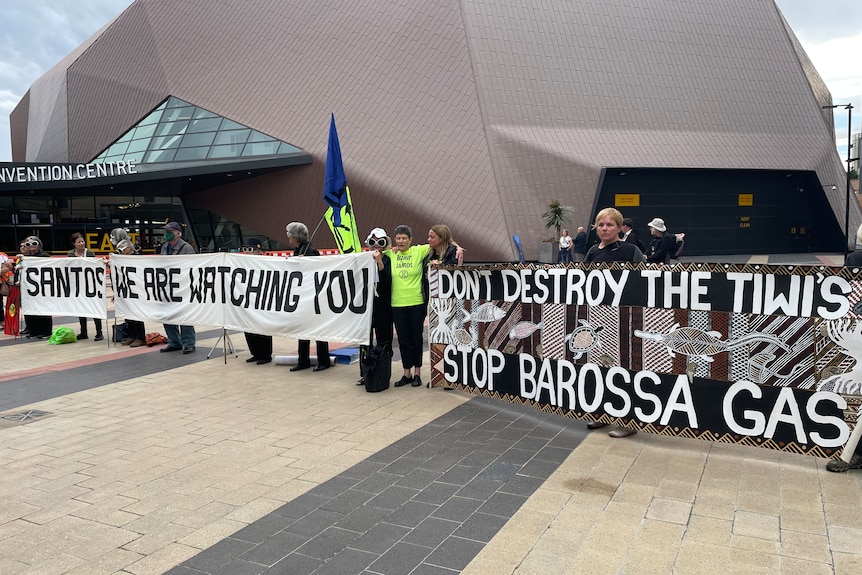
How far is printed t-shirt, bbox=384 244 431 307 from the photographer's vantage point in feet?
23.7

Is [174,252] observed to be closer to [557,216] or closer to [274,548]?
[274,548]

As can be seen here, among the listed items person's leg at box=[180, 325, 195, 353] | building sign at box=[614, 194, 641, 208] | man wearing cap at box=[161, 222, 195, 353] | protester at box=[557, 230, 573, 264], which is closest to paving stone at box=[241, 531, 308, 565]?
person's leg at box=[180, 325, 195, 353]

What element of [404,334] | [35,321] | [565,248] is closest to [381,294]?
[404,334]

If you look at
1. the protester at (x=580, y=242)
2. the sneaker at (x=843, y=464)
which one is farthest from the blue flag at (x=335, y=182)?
the protester at (x=580, y=242)

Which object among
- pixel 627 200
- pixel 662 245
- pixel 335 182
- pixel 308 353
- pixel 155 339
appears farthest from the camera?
pixel 627 200

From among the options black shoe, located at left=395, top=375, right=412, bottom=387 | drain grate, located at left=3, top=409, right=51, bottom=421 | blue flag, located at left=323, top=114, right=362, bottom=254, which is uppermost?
blue flag, located at left=323, top=114, right=362, bottom=254

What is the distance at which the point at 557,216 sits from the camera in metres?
22.5

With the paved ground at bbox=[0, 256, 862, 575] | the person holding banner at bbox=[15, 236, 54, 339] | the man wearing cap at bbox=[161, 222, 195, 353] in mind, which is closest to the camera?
the paved ground at bbox=[0, 256, 862, 575]

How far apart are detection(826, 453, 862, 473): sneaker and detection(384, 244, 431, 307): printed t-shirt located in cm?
430

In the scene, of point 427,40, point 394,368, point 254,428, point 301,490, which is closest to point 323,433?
point 254,428

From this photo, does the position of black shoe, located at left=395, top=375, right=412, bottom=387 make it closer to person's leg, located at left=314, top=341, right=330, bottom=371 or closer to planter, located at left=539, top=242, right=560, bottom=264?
person's leg, located at left=314, top=341, right=330, bottom=371

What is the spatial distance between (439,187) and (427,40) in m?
6.34

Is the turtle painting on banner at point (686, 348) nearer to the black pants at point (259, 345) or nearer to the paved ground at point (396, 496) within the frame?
the paved ground at point (396, 496)

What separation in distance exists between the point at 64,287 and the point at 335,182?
233 inches
